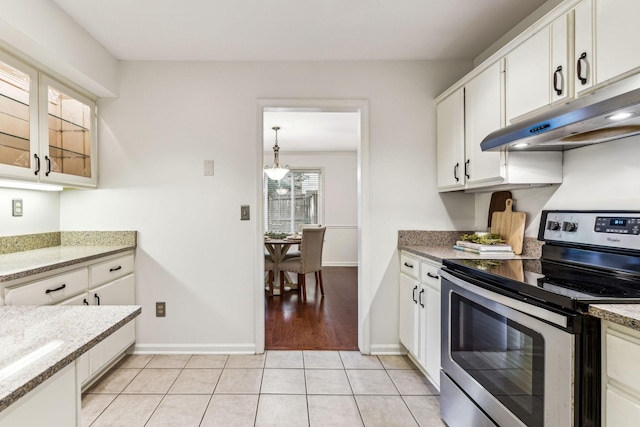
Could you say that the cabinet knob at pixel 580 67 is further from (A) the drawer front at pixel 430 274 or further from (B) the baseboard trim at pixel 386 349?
(B) the baseboard trim at pixel 386 349

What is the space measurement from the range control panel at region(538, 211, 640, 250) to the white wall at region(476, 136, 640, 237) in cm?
6

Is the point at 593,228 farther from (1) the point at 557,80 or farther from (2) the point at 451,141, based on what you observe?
(2) the point at 451,141

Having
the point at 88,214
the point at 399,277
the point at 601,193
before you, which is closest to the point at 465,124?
the point at 601,193

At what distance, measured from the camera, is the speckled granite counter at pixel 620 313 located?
878 mm

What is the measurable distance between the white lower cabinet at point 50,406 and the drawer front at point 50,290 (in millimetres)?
1069

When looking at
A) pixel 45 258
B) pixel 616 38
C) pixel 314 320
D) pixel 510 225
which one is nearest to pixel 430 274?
pixel 510 225

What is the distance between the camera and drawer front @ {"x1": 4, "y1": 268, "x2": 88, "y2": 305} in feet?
5.20

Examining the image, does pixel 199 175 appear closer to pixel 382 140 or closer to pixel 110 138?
pixel 110 138

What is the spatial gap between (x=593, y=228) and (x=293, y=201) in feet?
18.6

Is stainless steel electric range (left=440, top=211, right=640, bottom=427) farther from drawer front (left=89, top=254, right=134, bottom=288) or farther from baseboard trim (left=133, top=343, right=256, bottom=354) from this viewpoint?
drawer front (left=89, top=254, right=134, bottom=288)

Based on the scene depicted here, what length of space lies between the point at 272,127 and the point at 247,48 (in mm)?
2356

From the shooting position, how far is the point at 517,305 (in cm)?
125

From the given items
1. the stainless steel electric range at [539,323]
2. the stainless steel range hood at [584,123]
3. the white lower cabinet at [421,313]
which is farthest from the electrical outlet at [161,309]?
the stainless steel range hood at [584,123]

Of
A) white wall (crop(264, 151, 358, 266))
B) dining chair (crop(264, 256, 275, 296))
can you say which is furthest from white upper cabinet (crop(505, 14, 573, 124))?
white wall (crop(264, 151, 358, 266))
